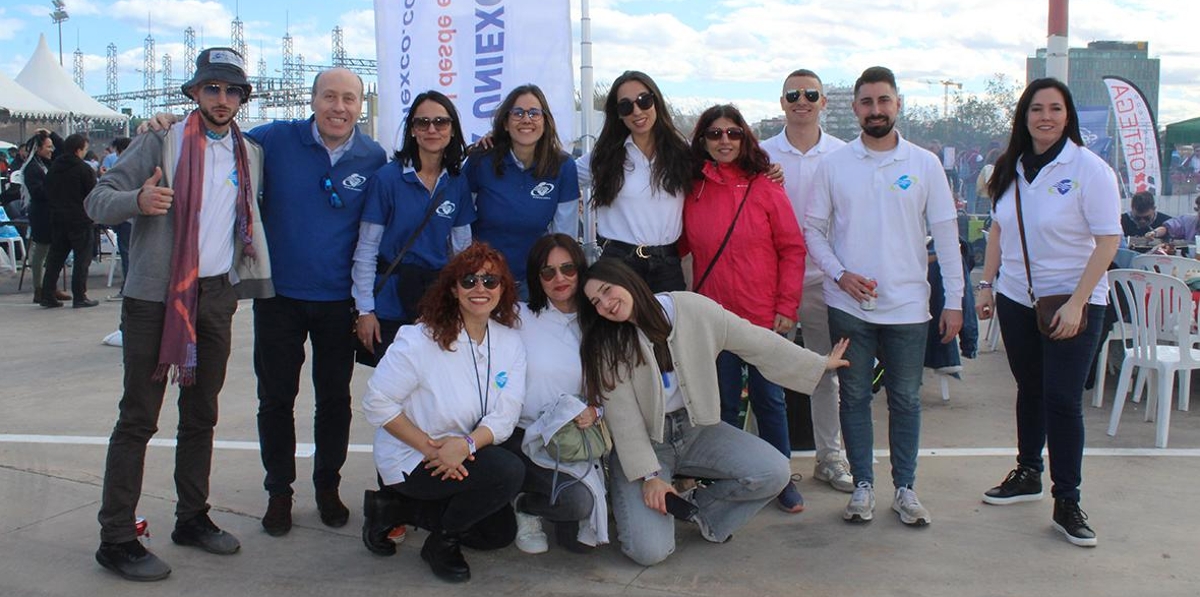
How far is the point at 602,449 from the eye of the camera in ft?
Result: 12.3

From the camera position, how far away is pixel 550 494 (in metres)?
3.74

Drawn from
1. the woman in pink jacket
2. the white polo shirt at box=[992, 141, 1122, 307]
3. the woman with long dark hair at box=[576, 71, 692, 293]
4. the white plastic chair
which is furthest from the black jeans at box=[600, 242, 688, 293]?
the white plastic chair

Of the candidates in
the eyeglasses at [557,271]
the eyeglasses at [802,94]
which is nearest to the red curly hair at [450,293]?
the eyeglasses at [557,271]

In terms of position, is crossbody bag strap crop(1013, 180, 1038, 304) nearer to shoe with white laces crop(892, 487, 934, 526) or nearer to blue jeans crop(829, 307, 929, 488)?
blue jeans crop(829, 307, 929, 488)

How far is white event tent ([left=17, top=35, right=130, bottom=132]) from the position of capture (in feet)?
77.0

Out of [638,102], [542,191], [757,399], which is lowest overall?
[757,399]

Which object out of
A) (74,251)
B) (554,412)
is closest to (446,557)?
(554,412)

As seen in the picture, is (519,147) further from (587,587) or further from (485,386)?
(587,587)

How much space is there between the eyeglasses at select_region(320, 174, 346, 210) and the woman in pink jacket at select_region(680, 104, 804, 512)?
55.6 inches

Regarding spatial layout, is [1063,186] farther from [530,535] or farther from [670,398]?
[530,535]

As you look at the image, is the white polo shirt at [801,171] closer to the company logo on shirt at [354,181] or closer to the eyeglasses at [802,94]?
the eyeglasses at [802,94]

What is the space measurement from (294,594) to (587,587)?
3.33 ft

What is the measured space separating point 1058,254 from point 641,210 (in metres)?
1.64

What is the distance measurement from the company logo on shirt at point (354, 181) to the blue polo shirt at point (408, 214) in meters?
0.03
